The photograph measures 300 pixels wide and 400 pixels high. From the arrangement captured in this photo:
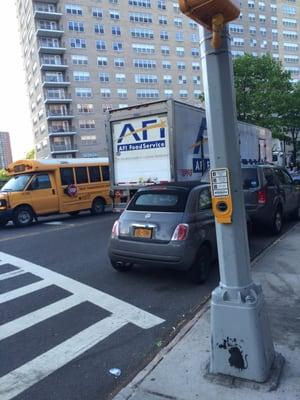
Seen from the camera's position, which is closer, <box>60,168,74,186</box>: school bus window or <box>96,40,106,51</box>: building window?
<box>60,168,74,186</box>: school bus window

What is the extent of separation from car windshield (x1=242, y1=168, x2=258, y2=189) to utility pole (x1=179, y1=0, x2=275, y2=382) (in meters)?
6.56

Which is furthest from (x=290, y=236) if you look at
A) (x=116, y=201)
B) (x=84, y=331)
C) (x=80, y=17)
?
(x=80, y=17)

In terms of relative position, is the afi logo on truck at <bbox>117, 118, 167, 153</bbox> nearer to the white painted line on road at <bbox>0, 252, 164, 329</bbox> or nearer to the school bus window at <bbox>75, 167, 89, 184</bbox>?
the white painted line on road at <bbox>0, 252, 164, 329</bbox>

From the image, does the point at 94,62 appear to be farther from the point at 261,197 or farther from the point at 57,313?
the point at 57,313

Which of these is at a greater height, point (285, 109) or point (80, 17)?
point (80, 17)

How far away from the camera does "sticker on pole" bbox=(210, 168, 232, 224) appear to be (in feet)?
10.9

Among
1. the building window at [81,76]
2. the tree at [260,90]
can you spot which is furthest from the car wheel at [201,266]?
the building window at [81,76]

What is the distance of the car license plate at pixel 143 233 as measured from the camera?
21.0 feet

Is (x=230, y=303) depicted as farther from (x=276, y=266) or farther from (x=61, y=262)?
(x=61, y=262)

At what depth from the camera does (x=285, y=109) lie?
1591 inches

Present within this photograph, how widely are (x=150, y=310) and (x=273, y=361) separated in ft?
7.27

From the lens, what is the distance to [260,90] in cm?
3859

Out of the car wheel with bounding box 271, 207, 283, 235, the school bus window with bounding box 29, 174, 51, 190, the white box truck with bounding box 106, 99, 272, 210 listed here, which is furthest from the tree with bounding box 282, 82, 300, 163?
the car wheel with bounding box 271, 207, 283, 235

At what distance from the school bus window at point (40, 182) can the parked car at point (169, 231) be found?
945 cm
